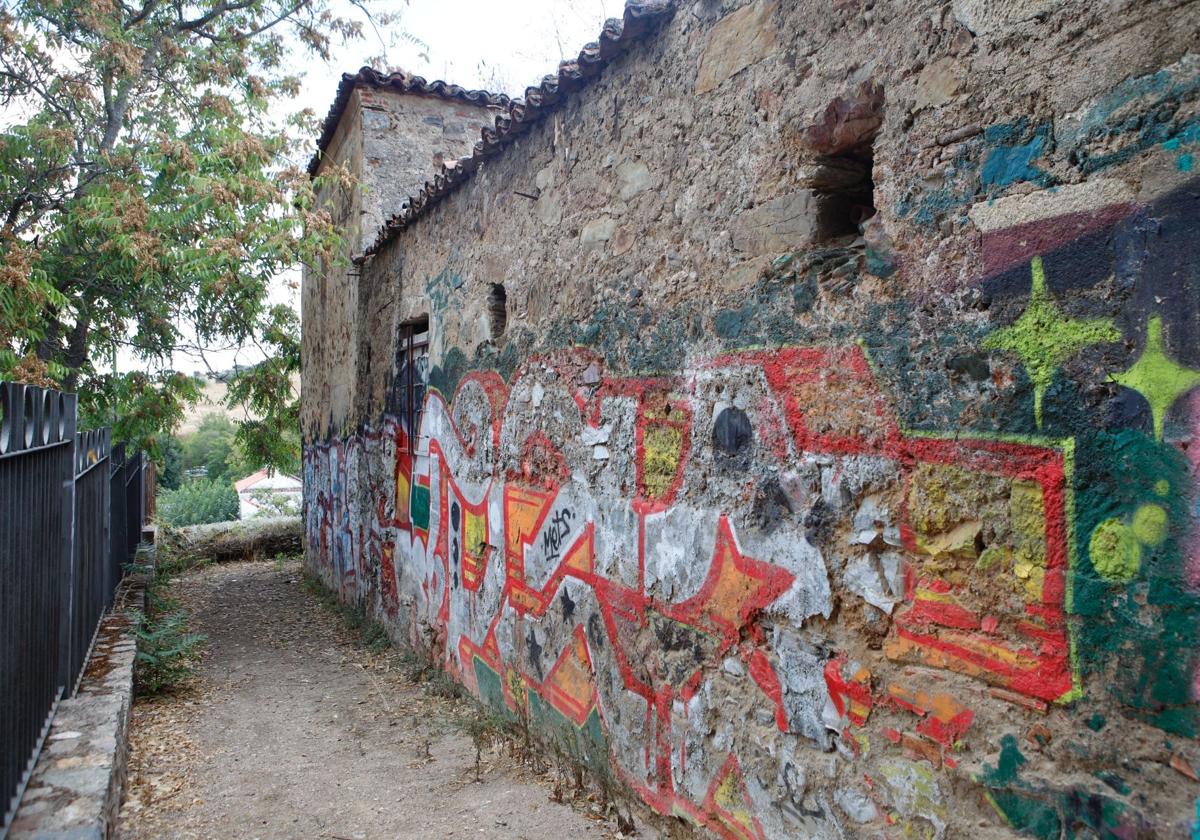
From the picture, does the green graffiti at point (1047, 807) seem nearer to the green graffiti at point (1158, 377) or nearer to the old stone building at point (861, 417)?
the old stone building at point (861, 417)

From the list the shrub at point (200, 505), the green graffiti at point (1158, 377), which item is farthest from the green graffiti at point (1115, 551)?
the shrub at point (200, 505)

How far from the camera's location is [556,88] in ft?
13.2

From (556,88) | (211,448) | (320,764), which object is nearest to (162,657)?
(320,764)

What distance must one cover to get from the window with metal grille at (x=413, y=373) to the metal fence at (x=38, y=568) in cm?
216

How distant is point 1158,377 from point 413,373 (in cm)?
544

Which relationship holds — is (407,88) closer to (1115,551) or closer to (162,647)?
(162,647)

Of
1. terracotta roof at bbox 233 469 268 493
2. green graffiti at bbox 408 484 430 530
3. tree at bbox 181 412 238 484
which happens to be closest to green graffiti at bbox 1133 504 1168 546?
green graffiti at bbox 408 484 430 530

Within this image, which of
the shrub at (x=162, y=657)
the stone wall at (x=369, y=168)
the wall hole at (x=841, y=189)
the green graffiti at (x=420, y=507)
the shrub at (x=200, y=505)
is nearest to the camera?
the wall hole at (x=841, y=189)

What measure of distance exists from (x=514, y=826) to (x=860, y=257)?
109 inches

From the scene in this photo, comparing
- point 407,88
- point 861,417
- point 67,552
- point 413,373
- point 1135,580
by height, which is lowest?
point 67,552

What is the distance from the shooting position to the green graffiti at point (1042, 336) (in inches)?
72.0

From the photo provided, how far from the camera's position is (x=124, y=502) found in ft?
26.4

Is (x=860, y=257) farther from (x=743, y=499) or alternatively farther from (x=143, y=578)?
(x=143, y=578)

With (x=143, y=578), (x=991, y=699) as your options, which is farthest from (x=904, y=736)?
(x=143, y=578)
